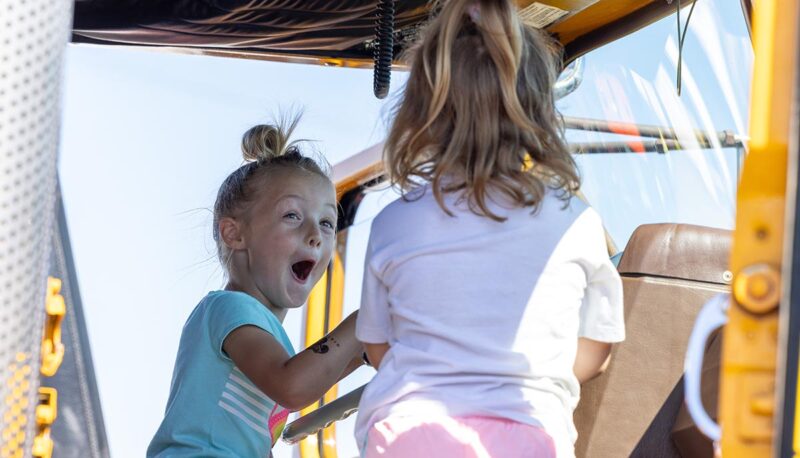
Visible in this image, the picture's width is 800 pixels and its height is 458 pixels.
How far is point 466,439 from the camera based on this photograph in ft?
4.27

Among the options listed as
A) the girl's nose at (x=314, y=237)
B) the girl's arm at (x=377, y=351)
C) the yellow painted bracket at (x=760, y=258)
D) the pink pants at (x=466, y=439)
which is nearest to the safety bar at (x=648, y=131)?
the girl's nose at (x=314, y=237)

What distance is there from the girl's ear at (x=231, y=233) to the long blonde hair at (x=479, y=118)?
842 mm

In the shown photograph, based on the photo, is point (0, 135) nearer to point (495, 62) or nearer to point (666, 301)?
point (495, 62)

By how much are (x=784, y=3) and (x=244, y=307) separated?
4.57 ft

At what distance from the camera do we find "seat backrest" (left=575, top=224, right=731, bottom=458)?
77.8 inches

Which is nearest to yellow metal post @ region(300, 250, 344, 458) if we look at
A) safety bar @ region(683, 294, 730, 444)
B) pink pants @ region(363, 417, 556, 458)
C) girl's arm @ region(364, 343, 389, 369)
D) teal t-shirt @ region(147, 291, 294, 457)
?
teal t-shirt @ region(147, 291, 294, 457)

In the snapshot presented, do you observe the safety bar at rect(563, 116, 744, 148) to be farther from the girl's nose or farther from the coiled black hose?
the girl's nose

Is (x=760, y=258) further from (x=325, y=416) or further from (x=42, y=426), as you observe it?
(x=325, y=416)

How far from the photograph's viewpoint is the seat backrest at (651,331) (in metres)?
1.98

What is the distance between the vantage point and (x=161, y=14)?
8.24ft

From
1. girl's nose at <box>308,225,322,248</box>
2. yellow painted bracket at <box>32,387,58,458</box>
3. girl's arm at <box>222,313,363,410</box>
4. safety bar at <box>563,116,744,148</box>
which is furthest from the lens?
safety bar at <box>563,116,744,148</box>

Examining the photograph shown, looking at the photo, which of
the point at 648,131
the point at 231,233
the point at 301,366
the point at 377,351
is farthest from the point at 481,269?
the point at 648,131

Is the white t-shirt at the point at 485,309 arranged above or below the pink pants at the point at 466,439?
above

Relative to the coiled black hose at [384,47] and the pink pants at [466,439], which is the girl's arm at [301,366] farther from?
the coiled black hose at [384,47]
